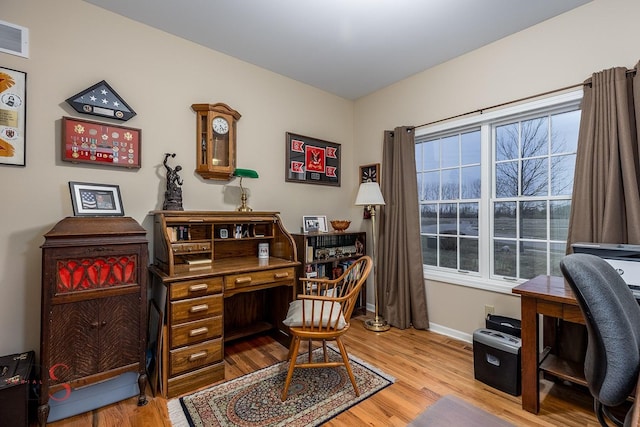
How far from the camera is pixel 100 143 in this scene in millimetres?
2121

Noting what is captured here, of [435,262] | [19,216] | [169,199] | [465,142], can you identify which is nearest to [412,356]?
[435,262]

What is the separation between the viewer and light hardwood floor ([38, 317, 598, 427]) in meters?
1.70

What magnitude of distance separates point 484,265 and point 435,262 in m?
0.51

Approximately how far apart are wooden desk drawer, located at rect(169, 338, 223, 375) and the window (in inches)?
84.6

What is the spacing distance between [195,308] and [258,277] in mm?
504

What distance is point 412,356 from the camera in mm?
2455

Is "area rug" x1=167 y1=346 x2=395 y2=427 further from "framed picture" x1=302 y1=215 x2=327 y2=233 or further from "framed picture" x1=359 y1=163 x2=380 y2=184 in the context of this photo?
"framed picture" x1=359 y1=163 x2=380 y2=184

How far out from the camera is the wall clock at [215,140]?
8.46 ft

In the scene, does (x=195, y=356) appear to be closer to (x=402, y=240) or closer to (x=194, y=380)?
(x=194, y=380)

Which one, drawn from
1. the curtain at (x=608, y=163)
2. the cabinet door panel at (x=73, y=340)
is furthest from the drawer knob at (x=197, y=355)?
the curtain at (x=608, y=163)

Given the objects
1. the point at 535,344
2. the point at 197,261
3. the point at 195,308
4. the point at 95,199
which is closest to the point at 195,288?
the point at 195,308

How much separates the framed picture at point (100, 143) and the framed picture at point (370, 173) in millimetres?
2416

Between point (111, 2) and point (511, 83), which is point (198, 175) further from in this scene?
point (511, 83)

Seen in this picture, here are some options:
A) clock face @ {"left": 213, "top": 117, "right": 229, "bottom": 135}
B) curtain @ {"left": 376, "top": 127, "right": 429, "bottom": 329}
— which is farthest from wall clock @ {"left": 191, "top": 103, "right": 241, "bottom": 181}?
curtain @ {"left": 376, "top": 127, "right": 429, "bottom": 329}
